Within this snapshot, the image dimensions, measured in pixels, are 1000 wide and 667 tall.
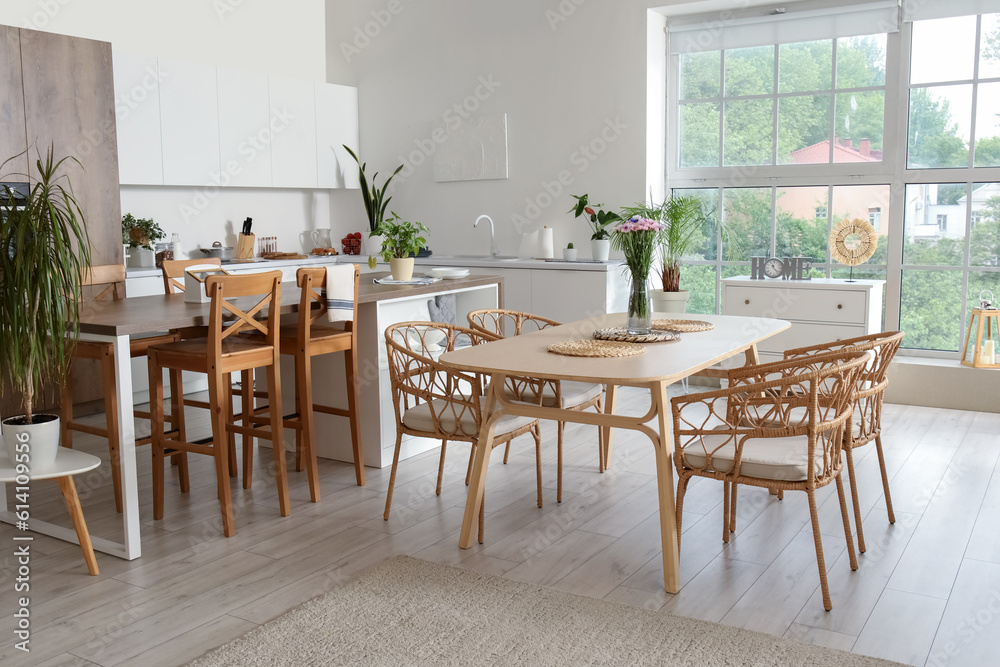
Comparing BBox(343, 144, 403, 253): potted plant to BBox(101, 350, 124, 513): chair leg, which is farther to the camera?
BBox(343, 144, 403, 253): potted plant

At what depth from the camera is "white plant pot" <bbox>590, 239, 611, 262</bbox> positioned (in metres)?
5.90

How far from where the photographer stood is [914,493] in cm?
360

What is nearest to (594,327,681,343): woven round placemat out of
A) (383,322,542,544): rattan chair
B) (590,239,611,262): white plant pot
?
(383,322,542,544): rattan chair

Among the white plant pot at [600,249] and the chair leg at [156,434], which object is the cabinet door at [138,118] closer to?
the chair leg at [156,434]

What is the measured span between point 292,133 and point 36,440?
412cm

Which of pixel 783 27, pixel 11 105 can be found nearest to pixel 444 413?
pixel 11 105

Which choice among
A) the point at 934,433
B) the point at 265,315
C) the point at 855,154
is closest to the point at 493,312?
the point at 265,315

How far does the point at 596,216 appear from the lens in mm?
5973

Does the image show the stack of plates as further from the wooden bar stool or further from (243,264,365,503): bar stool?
the wooden bar stool

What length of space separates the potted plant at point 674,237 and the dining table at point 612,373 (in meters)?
2.05

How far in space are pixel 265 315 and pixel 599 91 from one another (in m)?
3.26

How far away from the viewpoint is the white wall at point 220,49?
218 inches

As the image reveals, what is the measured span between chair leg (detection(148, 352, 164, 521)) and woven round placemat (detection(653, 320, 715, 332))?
1.96 metres

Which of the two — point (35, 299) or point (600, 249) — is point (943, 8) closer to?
point (600, 249)
